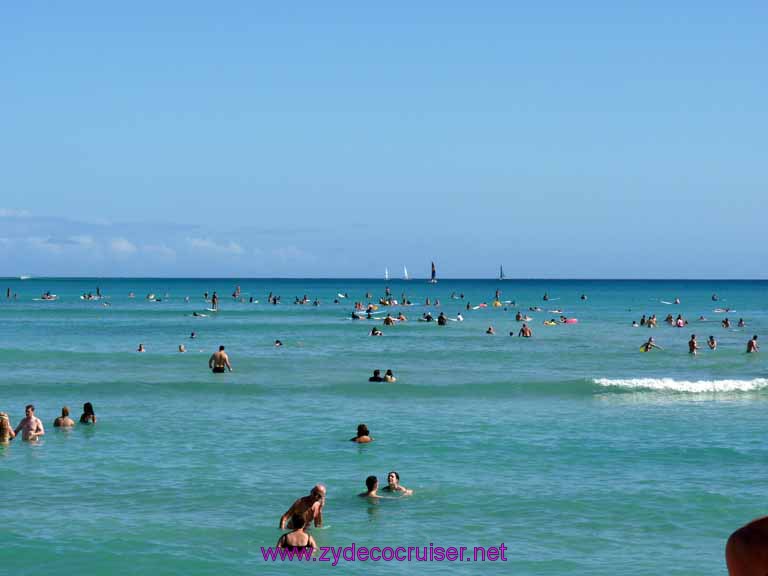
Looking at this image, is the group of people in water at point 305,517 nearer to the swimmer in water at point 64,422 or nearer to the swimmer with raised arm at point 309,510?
the swimmer with raised arm at point 309,510

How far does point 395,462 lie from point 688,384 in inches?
744

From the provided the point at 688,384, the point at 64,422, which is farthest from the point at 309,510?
the point at 688,384

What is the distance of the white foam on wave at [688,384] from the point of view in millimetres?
34500

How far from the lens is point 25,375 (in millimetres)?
39281

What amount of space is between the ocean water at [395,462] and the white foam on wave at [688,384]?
0.60ft

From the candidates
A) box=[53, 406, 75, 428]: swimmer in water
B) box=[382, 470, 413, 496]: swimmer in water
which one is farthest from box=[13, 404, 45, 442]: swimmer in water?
box=[382, 470, 413, 496]: swimmer in water

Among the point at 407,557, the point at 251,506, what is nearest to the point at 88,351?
the point at 251,506

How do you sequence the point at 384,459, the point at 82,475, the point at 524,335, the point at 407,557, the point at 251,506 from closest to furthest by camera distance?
the point at 407,557 < the point at 251,506 < the point at 82,475 < the point at 384,459 < the point at 524,335

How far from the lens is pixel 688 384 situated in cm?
3575

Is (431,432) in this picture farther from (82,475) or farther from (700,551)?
(700,551)

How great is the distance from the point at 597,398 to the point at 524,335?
31.5 metres

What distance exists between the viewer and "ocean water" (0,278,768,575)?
47.8 feet

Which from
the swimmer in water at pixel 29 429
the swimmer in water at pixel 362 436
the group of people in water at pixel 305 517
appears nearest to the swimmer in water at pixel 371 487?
the group of people in water at pixel 305 517

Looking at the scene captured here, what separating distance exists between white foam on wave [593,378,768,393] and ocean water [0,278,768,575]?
182 mm
